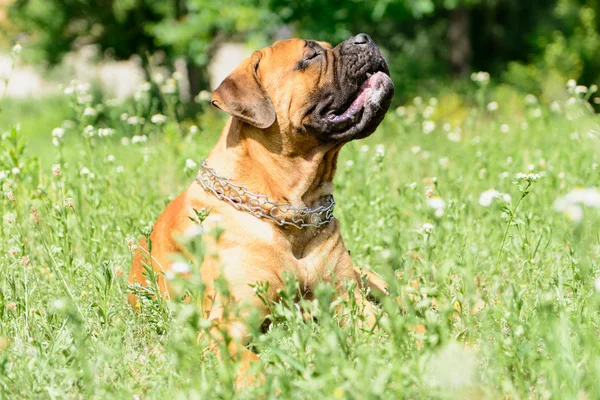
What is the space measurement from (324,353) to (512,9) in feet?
54.0

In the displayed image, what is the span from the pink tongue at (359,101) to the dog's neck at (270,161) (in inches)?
6.2

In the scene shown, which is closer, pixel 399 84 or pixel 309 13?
pixel 309 13

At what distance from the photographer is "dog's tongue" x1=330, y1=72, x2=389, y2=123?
345 cm

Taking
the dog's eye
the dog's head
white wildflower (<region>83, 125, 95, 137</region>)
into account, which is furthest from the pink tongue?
white wildflower (<region>83, 125, 95, 137</region>)

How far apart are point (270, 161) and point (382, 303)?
2.96 feet

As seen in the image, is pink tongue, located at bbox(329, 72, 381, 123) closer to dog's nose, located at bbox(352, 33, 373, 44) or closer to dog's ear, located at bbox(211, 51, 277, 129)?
dog's nose, located at bbox(352, 33, 373, 44)

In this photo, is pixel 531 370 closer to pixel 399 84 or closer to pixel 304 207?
pixel 304 207

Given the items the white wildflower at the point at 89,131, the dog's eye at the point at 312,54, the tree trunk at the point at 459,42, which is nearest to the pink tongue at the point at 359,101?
the dog's eye at the point at 312,54

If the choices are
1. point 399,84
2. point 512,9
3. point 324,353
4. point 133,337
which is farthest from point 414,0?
point 324,353

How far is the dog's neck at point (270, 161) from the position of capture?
3311mm

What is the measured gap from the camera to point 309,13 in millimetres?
10719

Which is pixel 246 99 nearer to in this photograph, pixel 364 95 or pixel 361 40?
pixel 364 95

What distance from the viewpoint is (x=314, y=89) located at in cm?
347

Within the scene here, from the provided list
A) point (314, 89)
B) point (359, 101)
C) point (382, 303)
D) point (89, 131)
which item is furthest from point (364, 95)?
point (89, 131)
